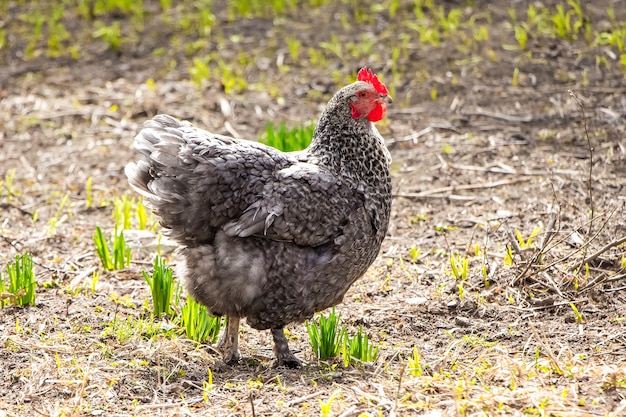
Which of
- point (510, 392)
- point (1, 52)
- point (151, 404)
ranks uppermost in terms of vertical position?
point (1, 52)

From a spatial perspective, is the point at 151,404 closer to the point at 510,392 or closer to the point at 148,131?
the point at 148,131

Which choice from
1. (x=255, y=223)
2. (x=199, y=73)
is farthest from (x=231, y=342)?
(x=199, y=73)

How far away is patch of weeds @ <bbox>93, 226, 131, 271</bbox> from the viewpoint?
5.19m

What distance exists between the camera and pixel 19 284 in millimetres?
4703

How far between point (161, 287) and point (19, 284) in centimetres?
81

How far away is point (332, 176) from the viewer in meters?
4.39

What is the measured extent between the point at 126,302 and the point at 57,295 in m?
→ 0.45

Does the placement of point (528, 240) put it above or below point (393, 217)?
above

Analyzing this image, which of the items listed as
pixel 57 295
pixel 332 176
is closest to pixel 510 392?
pixel 332 176

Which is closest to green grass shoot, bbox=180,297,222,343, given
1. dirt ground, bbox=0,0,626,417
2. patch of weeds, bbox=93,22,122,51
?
dirt ground, bbox=0,0,626,417

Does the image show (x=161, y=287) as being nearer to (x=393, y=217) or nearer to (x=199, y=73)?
(x=393, y=217)

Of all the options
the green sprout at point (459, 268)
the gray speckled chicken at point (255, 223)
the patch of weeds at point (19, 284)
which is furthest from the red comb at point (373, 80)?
the patch of weeds at point (19, 284)

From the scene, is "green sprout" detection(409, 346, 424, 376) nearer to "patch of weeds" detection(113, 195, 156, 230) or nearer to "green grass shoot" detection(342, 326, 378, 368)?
"green grass shoot" detection(342, 326, 378, 368)

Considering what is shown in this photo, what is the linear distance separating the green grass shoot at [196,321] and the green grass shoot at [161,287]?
17cm
